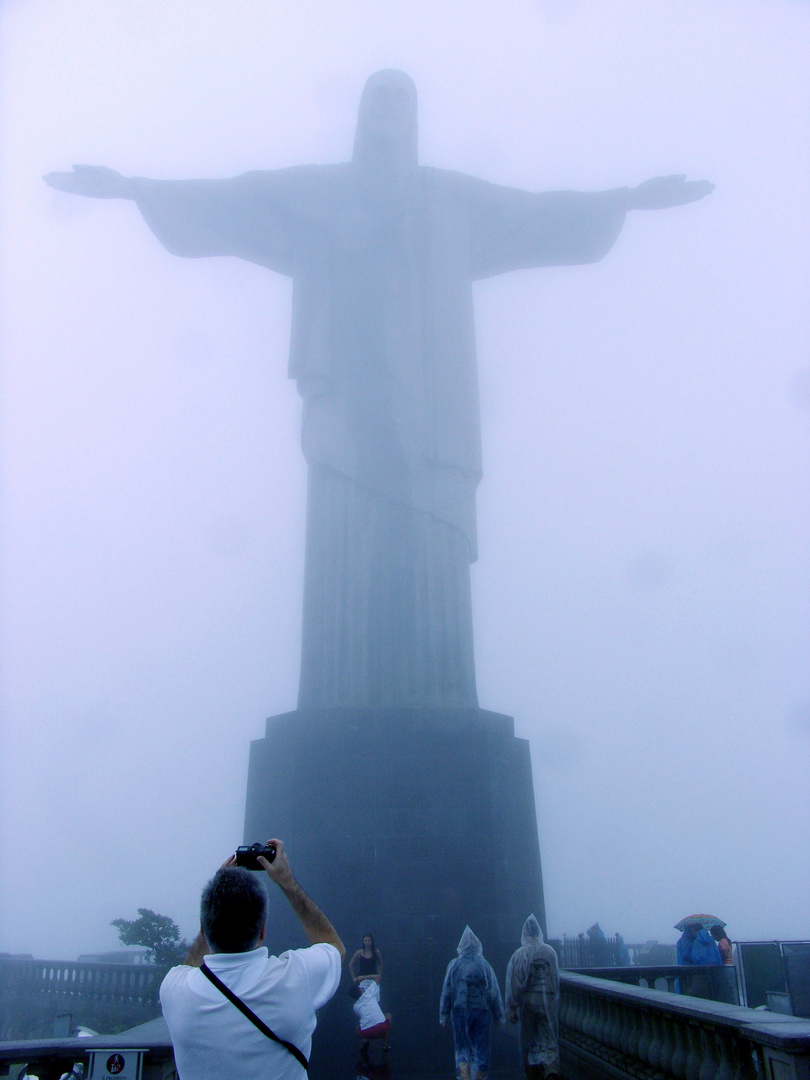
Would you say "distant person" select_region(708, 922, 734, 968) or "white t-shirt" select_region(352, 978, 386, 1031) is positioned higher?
"distant person" select_region(708, 922, 734, 968)

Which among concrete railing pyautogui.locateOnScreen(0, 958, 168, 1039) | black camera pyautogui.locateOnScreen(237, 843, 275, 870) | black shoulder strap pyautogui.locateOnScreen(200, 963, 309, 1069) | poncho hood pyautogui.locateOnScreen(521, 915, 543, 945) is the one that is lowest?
concrete railing pyautogui.locateOnScreen(0, 958, 168, 1039)

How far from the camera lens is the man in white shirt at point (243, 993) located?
182 cm

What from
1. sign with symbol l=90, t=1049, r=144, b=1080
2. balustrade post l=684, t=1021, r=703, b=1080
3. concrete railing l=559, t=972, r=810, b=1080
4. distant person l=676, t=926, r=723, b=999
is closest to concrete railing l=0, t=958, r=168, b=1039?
distant person l=676, t=926, r=723, b=999

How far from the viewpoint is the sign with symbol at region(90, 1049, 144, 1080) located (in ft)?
10.6

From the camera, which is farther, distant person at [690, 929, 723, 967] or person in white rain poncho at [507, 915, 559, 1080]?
distant person at [690, 929, 723, 967]

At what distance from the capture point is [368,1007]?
582cm

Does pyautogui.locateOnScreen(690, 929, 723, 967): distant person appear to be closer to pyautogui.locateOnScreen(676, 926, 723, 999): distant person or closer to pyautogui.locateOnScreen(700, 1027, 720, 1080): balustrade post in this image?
pyautogui.locateOnScreen(676, 926, 723, 999): distant person

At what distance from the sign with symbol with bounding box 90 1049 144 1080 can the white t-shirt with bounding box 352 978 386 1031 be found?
2.90 m

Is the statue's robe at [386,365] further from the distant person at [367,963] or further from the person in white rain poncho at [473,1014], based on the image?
the person in white rain poncho at [473,1014]

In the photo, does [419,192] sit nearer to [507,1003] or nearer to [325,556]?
[325,556]

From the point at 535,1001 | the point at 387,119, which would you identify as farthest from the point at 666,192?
the point at 535,1001

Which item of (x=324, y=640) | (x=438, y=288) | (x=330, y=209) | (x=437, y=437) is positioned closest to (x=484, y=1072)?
(x=324, y=640)

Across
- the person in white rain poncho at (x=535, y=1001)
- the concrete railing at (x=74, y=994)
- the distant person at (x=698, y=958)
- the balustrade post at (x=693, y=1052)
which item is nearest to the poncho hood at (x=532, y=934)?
the person in white rain poncho at (x=535, y=1001)

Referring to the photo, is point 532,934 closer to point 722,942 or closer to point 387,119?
point 722,942
